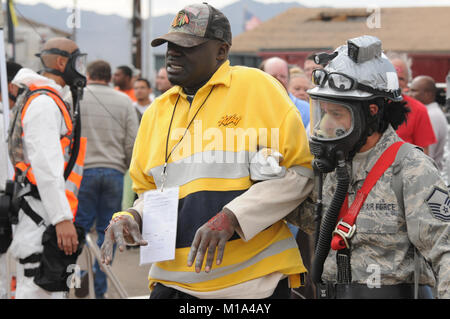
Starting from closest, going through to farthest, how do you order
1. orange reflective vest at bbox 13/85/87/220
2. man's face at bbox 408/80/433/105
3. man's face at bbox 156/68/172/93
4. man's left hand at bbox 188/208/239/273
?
man's left hand at bbox 188/208/239/273
orange reflective vest at bbox 13/85/87/220
man's face at bbox 408/80/433/105
man's face at bbox 156/68/172/93

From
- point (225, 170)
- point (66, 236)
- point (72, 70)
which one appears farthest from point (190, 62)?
point (72, 70)

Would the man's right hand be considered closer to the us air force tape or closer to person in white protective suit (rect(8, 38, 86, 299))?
the us air force tape

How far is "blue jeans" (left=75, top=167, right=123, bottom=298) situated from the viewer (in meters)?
6.81

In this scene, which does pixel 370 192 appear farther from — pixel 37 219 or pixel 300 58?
pixel 300 58

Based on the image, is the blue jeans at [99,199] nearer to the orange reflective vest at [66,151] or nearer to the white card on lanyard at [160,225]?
the orange reflective vest at [66,151]

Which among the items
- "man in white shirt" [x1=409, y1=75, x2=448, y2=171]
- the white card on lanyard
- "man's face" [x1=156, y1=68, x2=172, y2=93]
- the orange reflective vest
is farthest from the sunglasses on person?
"man's face" [x1=156, y1=68, x2=172, y2=93]

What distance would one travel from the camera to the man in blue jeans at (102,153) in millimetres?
6832

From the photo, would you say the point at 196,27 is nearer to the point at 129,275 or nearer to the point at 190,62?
the point at 190,62

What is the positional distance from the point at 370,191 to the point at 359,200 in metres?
0.06

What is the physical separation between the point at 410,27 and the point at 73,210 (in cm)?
2696

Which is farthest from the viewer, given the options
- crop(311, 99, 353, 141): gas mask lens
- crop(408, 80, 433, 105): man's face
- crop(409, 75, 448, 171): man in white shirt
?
crop(408, 80, 433, 105): man's face

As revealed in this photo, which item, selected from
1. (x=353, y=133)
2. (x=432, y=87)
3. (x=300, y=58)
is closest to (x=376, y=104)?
(x=353, y=133)

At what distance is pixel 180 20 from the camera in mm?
3000

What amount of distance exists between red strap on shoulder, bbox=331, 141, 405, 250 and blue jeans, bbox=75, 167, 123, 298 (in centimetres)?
444
